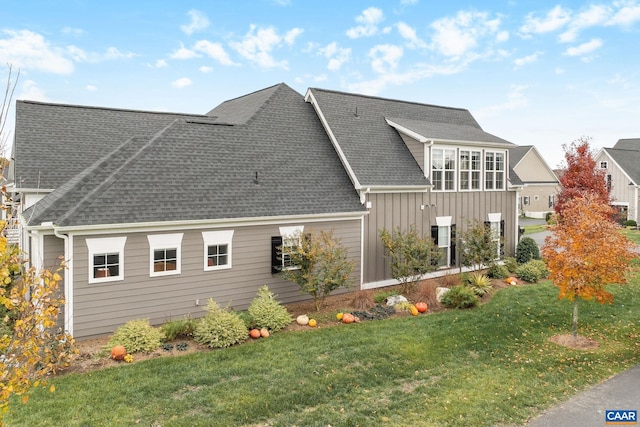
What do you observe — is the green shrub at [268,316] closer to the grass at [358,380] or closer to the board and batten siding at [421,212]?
the grass at [358,380]

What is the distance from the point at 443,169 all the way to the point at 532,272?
18.9 ft

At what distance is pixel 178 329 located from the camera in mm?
10711

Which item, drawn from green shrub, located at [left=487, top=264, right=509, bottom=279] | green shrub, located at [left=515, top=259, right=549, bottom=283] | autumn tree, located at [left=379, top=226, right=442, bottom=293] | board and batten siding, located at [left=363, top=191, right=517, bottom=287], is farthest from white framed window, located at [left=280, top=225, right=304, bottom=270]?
green shrub, located at [left=515, top=259, right=549, bottom=283]

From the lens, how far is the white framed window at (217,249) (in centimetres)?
1262

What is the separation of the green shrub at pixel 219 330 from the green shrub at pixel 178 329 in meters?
0.24

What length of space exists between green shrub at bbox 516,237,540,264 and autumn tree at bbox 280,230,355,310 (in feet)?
36.8

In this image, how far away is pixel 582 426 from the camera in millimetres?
6949

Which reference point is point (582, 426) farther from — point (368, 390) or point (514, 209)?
point (514, 209)

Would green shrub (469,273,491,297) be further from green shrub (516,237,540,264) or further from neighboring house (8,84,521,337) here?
green shrub (516,237,540,264)

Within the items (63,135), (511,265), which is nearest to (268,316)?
(63,135)

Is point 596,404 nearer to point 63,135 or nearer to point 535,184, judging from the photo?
point 63,135

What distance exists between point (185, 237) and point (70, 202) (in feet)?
10.3

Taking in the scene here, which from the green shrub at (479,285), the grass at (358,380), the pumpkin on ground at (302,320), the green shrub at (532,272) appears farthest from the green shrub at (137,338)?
the green shrub at (532,272)

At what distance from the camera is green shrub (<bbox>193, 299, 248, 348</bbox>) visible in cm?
1019
